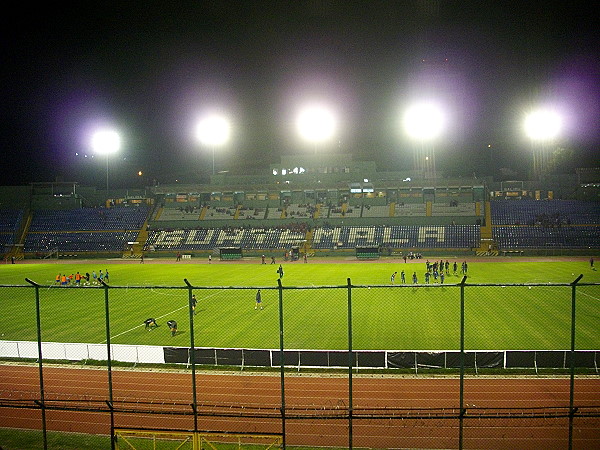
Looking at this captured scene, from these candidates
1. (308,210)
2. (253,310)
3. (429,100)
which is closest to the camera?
(253,310)

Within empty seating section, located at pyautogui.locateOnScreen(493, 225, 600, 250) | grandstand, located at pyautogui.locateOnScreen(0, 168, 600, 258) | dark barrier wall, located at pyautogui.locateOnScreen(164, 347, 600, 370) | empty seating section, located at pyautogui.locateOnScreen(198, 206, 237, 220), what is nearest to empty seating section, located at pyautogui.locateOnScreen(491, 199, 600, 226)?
grandstand, located at pyautogui.locateOnScreen(0, 168, 600, 258)

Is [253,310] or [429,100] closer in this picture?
[253,310]

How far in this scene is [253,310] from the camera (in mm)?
28344


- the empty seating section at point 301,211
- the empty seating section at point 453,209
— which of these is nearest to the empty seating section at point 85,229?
the empty seating section at point 301,211

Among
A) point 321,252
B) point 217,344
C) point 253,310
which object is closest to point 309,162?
point 321,252

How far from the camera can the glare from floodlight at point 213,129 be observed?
75.8 metres

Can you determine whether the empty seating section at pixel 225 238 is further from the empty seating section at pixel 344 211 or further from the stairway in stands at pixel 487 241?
the stairway in stands at pixel 487 241

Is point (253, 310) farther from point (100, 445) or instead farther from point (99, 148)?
point (99, 148)

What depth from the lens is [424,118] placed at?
68625mm

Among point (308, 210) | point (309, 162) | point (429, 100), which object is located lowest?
point (308, 210)

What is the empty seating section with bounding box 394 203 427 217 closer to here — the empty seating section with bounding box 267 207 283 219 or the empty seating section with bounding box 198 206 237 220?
the empty seating section with bounding box 267 207 283 219

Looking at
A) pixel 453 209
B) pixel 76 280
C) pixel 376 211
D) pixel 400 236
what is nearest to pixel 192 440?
pixel 76 280

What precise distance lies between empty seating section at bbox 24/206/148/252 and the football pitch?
26.4m

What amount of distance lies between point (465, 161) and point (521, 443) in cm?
8394
